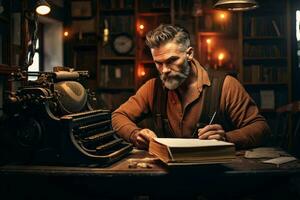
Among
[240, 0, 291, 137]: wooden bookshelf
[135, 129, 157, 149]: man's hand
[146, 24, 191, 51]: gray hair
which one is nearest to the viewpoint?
[135, 129, 157, 149]: man's hand

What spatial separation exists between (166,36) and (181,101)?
42 centimetres

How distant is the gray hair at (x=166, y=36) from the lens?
8.17 ft

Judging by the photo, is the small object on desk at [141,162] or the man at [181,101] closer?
the small object on desk at [141,162]

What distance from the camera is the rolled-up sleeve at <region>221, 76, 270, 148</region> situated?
7.75ft

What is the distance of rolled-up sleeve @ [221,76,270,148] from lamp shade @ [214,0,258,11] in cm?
112

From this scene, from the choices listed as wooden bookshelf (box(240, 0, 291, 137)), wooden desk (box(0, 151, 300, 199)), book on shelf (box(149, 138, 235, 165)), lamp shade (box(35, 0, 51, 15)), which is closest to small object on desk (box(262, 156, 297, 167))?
wooden desk (box(0, 151, 300, 199))

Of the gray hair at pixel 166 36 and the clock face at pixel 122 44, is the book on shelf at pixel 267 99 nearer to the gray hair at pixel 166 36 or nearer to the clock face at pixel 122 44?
the clock face at pixel 122 44

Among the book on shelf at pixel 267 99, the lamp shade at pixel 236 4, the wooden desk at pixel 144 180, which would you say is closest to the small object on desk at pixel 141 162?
the wooden desk at pixel 144 180

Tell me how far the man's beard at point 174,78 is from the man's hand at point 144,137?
0.35 m

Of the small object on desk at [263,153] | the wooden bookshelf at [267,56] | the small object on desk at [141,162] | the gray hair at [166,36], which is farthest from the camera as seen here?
the wooden bookshelf at [267,56]

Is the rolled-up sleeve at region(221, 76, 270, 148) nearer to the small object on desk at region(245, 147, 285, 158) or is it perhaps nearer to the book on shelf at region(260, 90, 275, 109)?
the small object on desk at region(245, 147, 285, 158)

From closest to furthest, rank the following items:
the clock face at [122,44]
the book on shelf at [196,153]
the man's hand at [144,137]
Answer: the book on shelf at [196,153] → the man's hand at [144,137] → the clock face at [122,44]

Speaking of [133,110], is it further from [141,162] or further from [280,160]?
[280,160]

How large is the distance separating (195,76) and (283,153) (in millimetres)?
763
